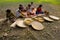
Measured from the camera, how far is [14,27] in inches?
284

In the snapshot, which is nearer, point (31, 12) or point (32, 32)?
point (32, 32)

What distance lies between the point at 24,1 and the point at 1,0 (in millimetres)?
1870

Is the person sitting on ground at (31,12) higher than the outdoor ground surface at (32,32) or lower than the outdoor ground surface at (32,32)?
higher

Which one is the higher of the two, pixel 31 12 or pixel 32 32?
pixel 31 12

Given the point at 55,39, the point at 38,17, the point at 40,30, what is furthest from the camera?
the point at 38,17

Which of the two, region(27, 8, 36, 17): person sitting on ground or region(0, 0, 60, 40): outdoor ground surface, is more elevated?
region(27, 8, 36, 17): person sitting on ground

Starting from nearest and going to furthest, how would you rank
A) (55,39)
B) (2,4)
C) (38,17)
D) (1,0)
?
(55,39) < (38,17) < (2,4) < (1,0)

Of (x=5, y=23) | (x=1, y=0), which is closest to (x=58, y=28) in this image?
(x=5, y=23)

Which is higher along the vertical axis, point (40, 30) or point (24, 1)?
point (24, 1)

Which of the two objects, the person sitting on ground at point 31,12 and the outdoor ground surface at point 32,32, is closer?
the outdoor ground surface at point 32,32

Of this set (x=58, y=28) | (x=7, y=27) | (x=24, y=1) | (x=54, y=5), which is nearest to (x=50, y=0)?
(x=54, y=5)

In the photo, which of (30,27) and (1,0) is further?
(1,0)

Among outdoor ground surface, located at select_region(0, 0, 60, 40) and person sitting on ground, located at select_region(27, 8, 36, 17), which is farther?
person sitting on ground, located at select_region(27, 8, 36, 17)

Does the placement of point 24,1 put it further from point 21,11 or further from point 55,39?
point 55,39
